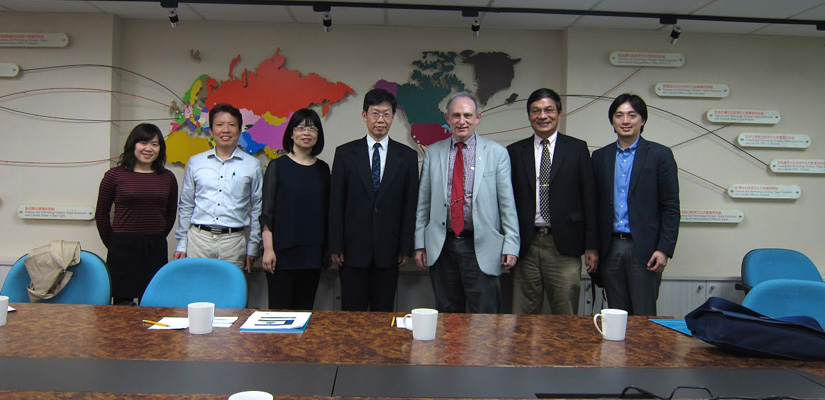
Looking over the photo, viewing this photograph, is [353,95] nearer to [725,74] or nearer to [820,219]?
[725,74]

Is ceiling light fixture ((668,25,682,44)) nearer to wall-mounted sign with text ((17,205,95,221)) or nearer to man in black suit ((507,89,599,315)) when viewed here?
man in black suit ((507,89,599,315))

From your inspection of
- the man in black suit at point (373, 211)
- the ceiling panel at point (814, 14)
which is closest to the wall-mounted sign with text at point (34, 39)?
the man in black suit at point (373, 211)

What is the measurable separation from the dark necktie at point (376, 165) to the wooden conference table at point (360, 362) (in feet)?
4.34

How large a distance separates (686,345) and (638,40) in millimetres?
3006

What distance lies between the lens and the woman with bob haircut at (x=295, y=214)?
3068 millimetres

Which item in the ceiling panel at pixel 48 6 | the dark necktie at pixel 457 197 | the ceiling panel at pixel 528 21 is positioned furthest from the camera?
the ceiling panel at pixel 528 21

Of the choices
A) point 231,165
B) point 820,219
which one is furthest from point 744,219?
point 231,165

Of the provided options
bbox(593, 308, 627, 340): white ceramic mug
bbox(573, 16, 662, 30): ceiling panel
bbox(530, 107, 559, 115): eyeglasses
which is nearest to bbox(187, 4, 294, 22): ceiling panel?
bbox(530, 107, 559, 115): eyeglasses

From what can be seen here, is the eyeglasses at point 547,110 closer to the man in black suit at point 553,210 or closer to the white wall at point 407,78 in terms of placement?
the man in black suit at point 553,210

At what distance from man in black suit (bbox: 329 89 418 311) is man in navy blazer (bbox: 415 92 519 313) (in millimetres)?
119

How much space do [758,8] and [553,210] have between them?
6.65 ft

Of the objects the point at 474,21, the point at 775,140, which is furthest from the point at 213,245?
the point at 775,140

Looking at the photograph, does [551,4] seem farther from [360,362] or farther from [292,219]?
[360,362]

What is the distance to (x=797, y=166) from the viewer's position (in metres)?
4.04
